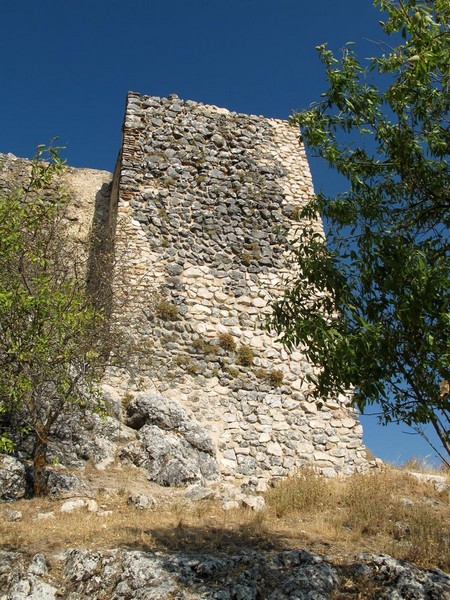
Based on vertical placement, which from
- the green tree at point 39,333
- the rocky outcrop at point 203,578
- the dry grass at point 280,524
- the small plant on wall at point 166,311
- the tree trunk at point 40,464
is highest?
the small plant on wall at point 166,311

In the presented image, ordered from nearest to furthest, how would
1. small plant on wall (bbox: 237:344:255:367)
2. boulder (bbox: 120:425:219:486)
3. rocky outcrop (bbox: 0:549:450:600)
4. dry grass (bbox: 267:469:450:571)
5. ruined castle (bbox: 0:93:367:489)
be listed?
rocky outcrop (bbox: 0:549:450:600), dry grass (bbox: 267:469:450:571), boulder (bbox: 120:425:219:486), ruined castle (bbox: 0:93:367:489), small plant on wall (bbox: 237:344:255:367)

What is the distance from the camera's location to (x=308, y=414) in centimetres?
1077

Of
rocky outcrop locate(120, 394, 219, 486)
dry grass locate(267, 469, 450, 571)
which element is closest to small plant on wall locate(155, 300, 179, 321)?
rocky outcrop locate(120, 394, 219, 486)

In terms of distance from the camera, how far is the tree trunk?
7884mm

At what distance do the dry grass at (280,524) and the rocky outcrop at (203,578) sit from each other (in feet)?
1.13

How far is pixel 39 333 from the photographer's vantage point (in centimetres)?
743

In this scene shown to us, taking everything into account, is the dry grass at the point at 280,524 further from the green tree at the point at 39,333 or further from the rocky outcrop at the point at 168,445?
the green tree at the point at 39,333

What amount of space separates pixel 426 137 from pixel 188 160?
7151 mm

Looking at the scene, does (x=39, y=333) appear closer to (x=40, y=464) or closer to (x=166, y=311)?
(x=40, y=464)

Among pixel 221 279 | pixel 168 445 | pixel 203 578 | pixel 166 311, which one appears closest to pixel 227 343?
pixel 166 311

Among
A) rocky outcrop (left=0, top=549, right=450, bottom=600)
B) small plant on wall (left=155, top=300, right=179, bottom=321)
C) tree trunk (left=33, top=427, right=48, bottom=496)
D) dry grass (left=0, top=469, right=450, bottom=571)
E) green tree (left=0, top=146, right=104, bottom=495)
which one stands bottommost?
rocky outcrop (left=0, top=549, right=450, bottom=600)

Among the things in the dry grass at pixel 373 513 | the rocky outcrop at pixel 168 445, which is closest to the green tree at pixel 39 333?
the rocky outcrop at pixel 168 445

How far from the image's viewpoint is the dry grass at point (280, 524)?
6.33 meters

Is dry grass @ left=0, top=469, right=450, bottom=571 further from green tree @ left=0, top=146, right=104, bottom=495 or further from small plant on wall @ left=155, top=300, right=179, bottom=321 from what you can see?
small plant on wall @ left=155, top=300, right=179, bottom=321
